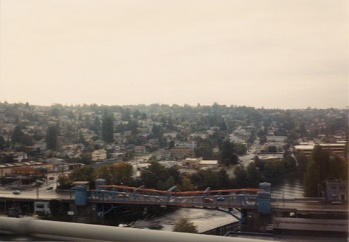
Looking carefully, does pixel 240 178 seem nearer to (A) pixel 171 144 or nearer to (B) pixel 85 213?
(A) pixel 171 144

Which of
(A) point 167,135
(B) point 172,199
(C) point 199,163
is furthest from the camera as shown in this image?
(A) point 167,135

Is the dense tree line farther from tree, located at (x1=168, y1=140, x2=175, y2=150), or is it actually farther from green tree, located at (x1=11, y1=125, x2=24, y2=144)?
green tree, located at (x1=11, y1=125, x2=24, y2=144)

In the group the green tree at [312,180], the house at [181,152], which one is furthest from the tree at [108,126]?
the green tree at [312,180]

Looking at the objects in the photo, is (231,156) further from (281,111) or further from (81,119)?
(81,119)

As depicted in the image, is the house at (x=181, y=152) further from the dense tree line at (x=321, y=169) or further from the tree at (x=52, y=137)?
the dense tree line at (x=321, y=169)

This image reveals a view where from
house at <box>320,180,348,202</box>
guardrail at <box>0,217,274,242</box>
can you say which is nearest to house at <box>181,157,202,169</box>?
house at <box>320,180,348,202</box>

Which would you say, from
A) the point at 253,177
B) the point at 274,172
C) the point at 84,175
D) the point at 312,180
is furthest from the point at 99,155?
the point at 312,180
